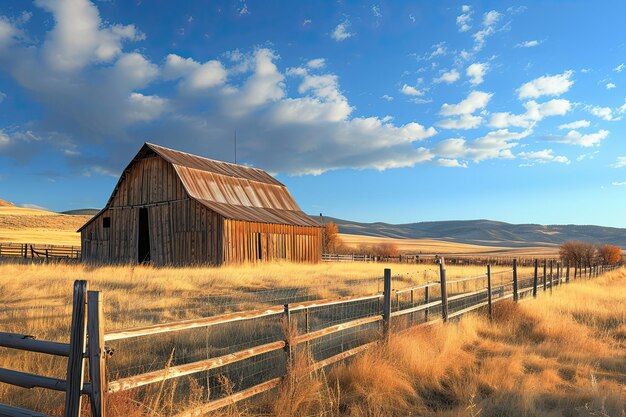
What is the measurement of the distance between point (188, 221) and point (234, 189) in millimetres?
5682

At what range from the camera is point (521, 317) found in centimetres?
1194

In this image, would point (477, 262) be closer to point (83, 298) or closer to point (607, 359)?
point (607, 359)

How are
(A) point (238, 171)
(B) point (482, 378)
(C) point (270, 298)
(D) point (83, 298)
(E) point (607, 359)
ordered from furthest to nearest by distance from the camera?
(A) point (238, 171), (C) point (270, 298), (E) point (607, 359), (B) point (482, 378), (D) point (83, 298)

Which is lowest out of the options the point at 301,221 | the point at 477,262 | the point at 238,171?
the point at 477,262

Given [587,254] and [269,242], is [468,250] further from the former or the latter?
[269,242]

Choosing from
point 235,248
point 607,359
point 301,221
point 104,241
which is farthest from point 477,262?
point 607,359

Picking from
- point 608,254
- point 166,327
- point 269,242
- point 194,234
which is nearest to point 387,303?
point 166,327

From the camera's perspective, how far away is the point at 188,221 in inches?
1099

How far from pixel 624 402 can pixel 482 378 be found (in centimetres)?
166

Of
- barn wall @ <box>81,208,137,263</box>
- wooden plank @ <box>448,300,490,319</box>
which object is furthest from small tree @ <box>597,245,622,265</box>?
wooden plank @ <box>448,300,490,319</box>

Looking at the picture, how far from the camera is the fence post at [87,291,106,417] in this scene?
3.43m

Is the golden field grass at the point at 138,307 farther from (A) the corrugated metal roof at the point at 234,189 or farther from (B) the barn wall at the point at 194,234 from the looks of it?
(A) the corrugated metal roof at the point at 234,189

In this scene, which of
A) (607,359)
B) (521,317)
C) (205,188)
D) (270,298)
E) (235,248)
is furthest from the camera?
(205,188)

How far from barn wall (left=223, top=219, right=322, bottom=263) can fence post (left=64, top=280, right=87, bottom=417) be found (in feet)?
76.1
